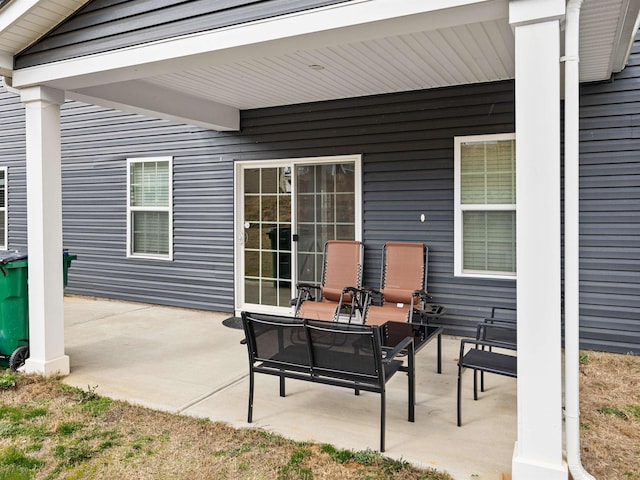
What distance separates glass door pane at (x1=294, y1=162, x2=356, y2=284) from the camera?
227 inches

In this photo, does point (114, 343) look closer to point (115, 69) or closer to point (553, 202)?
point (115, 69)

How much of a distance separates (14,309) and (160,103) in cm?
243

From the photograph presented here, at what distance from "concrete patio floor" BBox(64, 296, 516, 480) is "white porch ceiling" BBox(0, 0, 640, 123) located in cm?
231

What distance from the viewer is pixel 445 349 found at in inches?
189

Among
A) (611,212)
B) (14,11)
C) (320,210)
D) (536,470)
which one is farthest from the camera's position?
(320,210)

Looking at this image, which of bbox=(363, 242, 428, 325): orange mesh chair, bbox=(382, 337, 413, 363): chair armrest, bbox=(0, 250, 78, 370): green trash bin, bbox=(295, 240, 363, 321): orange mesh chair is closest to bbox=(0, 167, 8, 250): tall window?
bbox=(0, 250, 78, 370): green trash bin

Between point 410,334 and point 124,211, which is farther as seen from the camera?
point 124,211

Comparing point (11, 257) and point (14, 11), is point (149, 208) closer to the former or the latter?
point (11, 257)

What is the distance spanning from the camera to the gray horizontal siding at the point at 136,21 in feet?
10.0

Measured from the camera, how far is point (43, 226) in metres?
4.01

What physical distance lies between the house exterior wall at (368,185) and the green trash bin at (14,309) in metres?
2.64

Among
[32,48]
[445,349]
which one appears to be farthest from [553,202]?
[32,48]

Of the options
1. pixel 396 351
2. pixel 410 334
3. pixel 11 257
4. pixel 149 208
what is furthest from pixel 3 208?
pixel 396 351

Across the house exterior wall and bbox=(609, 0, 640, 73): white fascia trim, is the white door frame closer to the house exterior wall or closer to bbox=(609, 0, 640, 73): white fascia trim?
the house exterior wall
